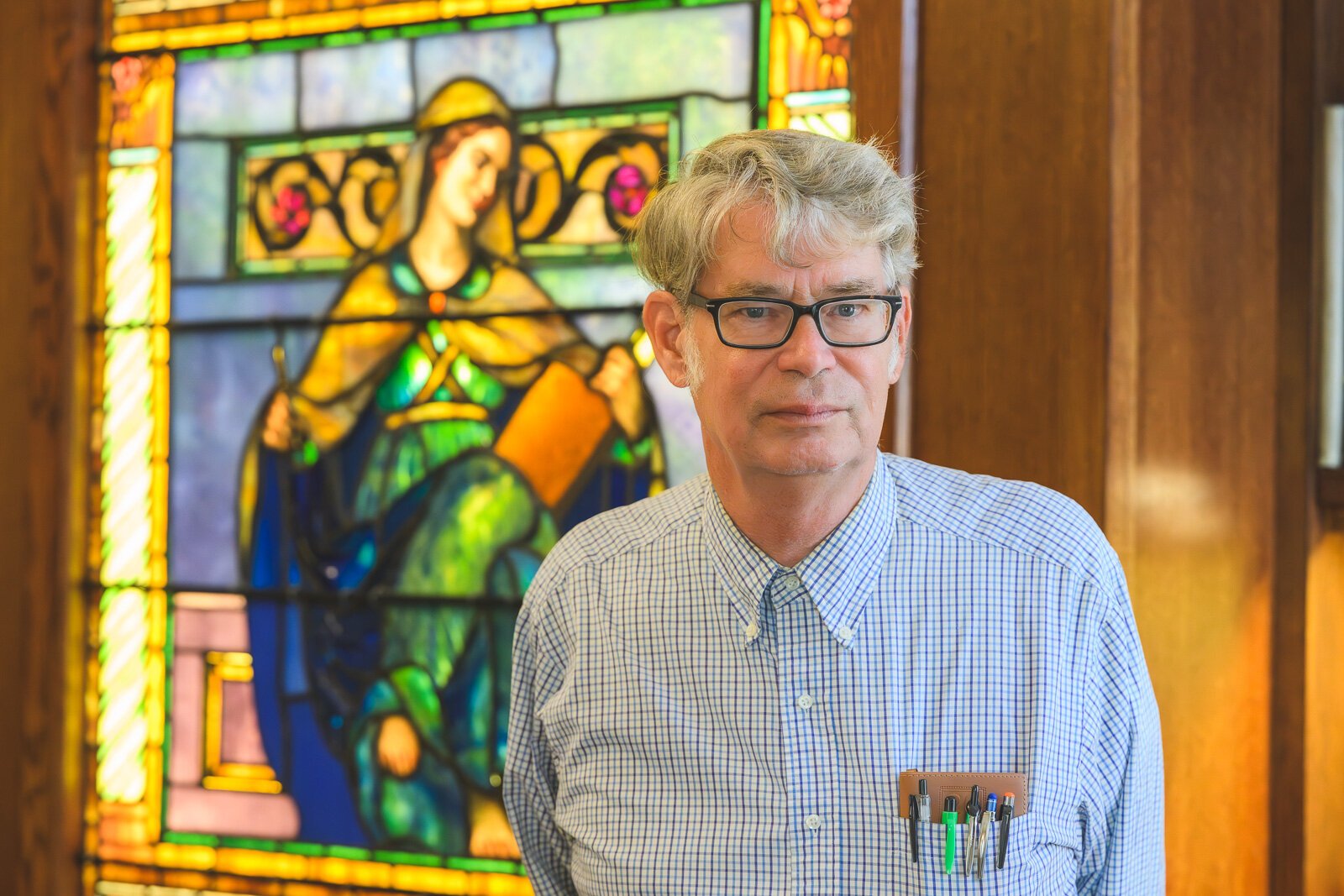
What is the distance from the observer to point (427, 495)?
7.57 feet

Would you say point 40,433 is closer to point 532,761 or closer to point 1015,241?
point 532,761

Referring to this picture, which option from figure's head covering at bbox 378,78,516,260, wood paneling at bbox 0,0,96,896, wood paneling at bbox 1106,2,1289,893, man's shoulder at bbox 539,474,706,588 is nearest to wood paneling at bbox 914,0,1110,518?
wood paneling at bbox 1106,2,1289,893

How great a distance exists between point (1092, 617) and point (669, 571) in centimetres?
47

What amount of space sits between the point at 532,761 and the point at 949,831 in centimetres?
54

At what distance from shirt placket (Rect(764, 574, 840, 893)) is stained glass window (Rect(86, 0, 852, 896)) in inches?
30.8

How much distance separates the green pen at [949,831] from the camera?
128 centimetres

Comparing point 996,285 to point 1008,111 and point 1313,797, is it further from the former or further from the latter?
point 1313,797

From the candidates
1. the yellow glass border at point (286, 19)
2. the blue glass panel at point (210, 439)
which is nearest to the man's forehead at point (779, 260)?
Result: the yellow glass border at point (286, 19)

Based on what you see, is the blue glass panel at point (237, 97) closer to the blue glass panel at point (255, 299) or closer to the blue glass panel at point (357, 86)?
the blue glass panel at point (357, 86)

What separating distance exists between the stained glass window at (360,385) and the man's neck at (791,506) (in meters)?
0.73

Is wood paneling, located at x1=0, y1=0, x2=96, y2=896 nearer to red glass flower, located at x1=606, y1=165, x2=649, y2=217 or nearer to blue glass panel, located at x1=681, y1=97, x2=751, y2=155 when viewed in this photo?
red glass flower, located at x1=606, y1=165, x2=649, y2=217

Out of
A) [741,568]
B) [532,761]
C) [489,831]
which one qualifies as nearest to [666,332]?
[741,568]

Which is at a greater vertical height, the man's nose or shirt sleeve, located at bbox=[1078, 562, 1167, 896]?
the man's nose

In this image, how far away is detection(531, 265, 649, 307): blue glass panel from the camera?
219 centimetres
